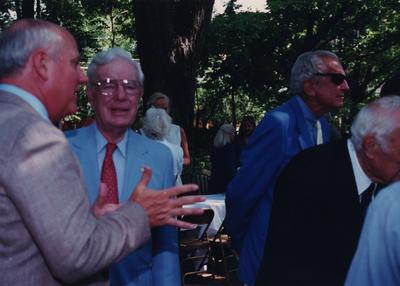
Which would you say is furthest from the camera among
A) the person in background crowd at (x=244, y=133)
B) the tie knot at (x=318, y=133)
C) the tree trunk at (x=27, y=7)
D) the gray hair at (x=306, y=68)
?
the tree trunk at (x=27, y=7)

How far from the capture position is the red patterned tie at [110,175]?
8.91ft

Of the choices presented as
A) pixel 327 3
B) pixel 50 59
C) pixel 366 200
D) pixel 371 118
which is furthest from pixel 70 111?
pixel 327 3

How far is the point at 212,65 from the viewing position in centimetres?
1581

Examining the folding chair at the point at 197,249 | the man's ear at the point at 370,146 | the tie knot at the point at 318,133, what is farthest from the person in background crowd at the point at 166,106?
the man's ear at the point at 370,146

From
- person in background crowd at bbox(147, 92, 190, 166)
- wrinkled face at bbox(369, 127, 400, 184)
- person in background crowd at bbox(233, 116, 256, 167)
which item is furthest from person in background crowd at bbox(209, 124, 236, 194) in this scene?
wrinkled face at bbox(369, 127, 400, 184)

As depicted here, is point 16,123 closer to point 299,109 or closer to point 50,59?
point 50,59

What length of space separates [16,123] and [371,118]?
144 cm

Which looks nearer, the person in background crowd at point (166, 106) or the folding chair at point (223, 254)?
the folding chair at point (223, 254)

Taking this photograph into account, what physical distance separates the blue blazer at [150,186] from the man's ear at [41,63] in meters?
0.95

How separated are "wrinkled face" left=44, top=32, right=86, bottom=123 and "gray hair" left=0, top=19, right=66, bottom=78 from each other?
0.08 ft

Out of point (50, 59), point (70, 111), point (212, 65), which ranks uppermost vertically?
point (50, 59)

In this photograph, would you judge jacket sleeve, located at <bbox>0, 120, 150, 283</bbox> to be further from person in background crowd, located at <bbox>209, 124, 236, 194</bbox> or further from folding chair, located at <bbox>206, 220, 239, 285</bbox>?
person in background crowd, located at <bbox>209, 124, 236, 194</bbox>

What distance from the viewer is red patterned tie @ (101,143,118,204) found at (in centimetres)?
272

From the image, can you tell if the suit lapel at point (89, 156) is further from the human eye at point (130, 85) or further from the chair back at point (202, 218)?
the chair back at point (202, 218)
